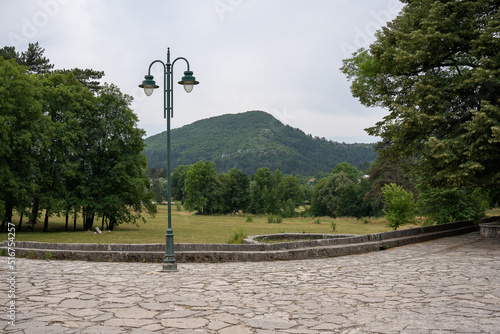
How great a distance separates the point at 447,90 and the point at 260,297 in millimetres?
12314

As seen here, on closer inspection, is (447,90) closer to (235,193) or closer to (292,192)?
(235,193)

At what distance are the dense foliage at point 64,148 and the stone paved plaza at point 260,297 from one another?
19.8 m

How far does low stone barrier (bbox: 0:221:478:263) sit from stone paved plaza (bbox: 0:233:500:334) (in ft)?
2.02

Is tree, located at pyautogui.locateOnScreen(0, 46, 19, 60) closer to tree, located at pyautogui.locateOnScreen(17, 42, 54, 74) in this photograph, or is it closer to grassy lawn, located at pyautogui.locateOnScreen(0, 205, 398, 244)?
tree, located at pyautogui.locateOnScreen(17, 42, 54, 74)

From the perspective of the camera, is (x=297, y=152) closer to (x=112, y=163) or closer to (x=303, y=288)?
(x=112, y=163)

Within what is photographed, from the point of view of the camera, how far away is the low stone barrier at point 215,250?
12.1 metres

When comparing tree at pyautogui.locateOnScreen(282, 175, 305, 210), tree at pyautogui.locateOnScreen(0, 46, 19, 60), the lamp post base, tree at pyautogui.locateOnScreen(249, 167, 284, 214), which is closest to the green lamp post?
the lamp post base

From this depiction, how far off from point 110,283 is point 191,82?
5727 millimetres

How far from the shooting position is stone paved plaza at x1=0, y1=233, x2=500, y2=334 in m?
5.38

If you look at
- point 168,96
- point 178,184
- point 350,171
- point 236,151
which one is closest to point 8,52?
point 168,96

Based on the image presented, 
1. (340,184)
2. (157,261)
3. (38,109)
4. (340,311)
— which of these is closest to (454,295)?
(340,311)

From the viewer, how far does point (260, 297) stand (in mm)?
7164

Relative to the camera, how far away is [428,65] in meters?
16.5

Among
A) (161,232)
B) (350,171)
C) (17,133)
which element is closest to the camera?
(17,133)
